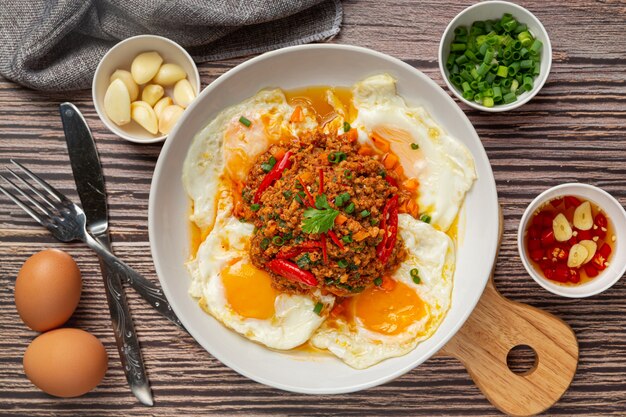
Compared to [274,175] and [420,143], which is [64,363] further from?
[420,143]

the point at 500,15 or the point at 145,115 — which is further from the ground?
the point at 500,15

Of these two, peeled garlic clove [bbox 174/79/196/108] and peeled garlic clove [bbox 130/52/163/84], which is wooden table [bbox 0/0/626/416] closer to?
peeled garlic clove [bbox 174/79/196/108]

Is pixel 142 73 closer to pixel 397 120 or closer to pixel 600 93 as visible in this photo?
pixel 397 120

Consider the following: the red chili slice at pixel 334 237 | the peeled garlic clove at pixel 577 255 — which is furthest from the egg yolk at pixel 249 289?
the peeled garlic clove at pixel 577 255

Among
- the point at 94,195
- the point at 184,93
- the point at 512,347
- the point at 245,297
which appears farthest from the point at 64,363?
the point at 512,347

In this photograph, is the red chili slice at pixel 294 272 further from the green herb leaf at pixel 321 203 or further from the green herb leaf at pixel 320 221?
the green herb leaf at pixel 321 203
